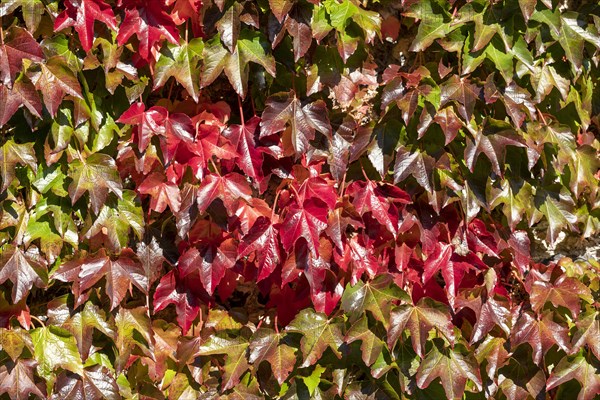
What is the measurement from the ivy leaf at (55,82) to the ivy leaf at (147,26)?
0.17 meters

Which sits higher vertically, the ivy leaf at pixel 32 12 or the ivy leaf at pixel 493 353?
the ivy leaf at pixel 32 12

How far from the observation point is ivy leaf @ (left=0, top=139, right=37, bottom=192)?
2.13 m

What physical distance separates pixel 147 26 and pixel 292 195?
655 mm

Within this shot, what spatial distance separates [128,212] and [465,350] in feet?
3.73

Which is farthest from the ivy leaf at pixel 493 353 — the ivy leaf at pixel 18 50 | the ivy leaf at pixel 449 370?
the ivy leaf at pixel 18 50

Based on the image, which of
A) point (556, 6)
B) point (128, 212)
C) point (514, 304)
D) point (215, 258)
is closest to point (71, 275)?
point (128, 212)

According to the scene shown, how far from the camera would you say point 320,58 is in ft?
7.51

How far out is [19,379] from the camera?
7.17 ft

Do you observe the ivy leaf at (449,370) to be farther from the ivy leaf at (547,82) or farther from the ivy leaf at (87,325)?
the ivy leaf at (87,325)

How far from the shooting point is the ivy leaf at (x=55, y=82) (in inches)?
82.4

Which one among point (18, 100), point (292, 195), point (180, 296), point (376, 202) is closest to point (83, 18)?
point (18, 100)

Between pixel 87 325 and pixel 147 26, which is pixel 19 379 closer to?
pixel 87 325

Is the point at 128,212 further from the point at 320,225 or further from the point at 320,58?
the point at 320,58

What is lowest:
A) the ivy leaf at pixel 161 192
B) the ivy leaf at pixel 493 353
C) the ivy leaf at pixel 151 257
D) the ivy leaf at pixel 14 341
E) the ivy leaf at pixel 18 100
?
the ivy leaf at pixel 493 353
